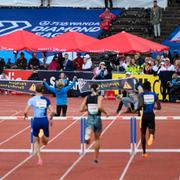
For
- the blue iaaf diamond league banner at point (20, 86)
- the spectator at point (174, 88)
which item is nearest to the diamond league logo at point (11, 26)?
the blue iaaf diamond league banner at point (20, 86)

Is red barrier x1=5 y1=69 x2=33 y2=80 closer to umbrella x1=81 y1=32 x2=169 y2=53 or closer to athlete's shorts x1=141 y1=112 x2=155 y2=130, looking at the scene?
umbrella x1=81 y1=32 x2=169 y2=53

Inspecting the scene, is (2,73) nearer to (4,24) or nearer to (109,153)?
(4,24)

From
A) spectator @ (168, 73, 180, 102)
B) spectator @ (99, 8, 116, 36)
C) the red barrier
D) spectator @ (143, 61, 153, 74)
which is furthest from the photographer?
spectator @ (99, 8, 116, 36)

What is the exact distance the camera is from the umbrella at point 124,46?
105 feet

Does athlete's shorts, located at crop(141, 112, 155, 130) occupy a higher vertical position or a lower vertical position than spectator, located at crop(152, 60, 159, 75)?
lower

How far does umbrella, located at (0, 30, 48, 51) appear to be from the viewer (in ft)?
109

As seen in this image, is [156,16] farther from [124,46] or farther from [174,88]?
Result: [174,88]

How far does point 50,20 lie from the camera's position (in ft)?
137

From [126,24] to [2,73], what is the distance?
28.1 ft

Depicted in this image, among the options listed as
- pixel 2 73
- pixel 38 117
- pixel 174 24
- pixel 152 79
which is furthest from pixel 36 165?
pixel 174 24

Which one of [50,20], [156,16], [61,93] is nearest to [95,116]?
[61,93]

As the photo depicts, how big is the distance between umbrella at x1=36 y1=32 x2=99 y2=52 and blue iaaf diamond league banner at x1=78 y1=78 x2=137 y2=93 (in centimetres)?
188

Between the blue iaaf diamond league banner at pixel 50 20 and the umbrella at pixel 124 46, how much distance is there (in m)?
7.83

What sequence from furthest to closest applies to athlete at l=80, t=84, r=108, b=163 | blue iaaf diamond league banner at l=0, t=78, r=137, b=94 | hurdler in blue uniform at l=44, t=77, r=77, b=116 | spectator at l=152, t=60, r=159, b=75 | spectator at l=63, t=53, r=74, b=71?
spectator at l=63, t=53, r=74, b=71 < spectator at l=152, t=60, r=159, b=75 < blue iaaf diamond league banner at l=0, t=78, r=137, b=94 < hurdler in blue uniform at l=44, t=77, r=77, b=116 < athlete at l=80, t=84, r=108, b=163
